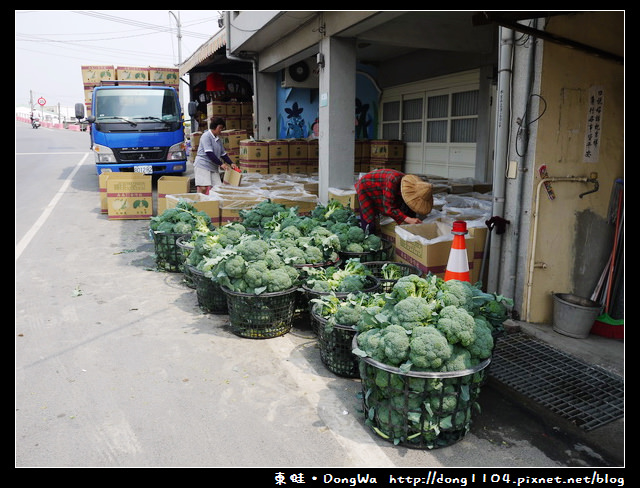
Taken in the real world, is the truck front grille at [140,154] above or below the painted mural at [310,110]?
below

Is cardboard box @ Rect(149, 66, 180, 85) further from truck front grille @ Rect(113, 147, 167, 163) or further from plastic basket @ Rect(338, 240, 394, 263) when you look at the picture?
plastic basket @ Rect(338, 240, 394, 263)

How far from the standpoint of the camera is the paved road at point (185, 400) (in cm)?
321

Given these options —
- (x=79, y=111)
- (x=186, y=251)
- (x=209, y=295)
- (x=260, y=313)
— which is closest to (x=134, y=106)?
(x=79, y=111)

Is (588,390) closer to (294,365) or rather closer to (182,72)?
(294,365)

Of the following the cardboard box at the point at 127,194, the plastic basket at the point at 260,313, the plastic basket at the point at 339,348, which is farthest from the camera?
the cardboard box at the point at 127,194

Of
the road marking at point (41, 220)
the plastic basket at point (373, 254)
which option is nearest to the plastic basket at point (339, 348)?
the plastic basket at point (373, 254)

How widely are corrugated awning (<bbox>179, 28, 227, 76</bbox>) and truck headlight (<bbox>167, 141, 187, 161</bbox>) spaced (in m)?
3.28

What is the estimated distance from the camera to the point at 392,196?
602 centimetres

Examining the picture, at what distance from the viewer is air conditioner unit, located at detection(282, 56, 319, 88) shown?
14.4m

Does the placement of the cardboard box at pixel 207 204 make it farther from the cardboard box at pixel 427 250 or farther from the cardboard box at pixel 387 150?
the cardboard box at pixel 387 150

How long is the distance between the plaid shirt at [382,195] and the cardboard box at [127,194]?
6475 millimetres

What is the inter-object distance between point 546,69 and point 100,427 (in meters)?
5.04

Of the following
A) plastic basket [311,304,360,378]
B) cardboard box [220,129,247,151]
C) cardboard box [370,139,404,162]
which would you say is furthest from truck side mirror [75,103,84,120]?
plastic basket [311,304,360,378]

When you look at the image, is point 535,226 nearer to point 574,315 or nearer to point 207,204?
point 574,315
